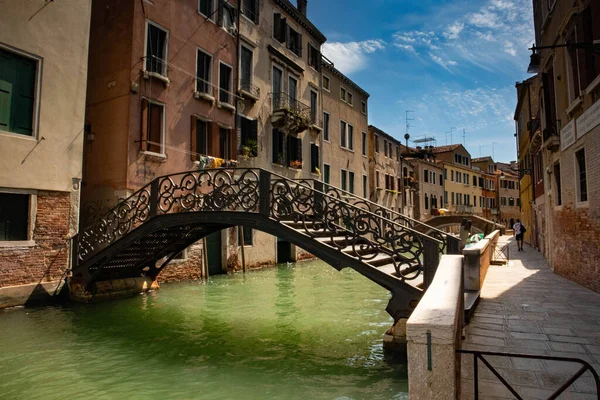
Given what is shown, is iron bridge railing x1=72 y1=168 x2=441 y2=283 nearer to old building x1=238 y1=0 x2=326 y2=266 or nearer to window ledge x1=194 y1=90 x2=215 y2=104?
window ledge x1=194 y1=90 x2=215 y2=104

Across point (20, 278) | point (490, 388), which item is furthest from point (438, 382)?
point (20, 278)

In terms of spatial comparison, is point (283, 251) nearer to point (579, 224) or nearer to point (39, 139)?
point (39, 139)

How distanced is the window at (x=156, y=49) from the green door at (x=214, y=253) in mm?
6202

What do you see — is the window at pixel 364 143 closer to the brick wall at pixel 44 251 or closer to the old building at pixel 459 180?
the old building at pixel 459 180

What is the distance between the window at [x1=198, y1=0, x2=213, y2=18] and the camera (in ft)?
50.5

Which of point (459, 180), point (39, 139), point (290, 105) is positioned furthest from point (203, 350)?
point (459, 180)

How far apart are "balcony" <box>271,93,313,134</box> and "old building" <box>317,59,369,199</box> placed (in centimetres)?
335

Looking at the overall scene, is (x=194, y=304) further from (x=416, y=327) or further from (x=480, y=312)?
(x=416, y=327)

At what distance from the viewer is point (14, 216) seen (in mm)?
9477

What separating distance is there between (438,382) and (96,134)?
13.1m

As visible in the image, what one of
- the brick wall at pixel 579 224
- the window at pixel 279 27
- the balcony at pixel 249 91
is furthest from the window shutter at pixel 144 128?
the brick wall at pixel 579 224

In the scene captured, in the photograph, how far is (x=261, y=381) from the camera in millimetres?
5383

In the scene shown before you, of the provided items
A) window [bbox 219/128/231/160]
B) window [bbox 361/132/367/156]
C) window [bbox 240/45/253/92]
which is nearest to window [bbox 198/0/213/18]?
window [bbox 240/45/253/92]

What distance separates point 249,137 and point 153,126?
4.91 metres
